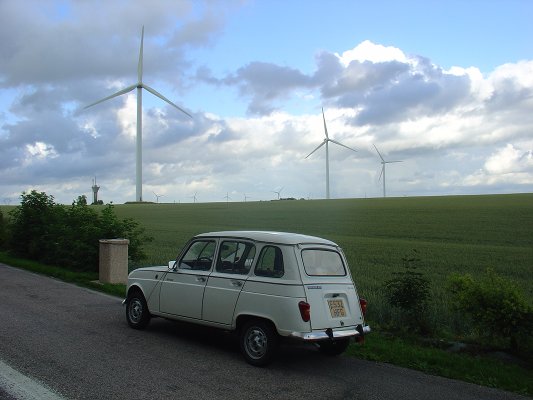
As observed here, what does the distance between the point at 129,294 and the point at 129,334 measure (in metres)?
0.89

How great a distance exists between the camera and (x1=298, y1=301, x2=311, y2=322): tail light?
20.6ft

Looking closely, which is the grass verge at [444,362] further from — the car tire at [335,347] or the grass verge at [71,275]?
the grass verge at [71,275]

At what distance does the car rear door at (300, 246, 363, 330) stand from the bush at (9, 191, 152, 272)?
10.4 m

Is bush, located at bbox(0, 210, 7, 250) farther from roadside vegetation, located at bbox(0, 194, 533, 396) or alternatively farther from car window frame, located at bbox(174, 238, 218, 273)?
car window frame, located at bbox(174, 238, 218, 273)

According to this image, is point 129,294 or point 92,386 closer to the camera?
point 92,386

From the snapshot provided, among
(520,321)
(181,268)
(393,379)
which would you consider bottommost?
(393,379)

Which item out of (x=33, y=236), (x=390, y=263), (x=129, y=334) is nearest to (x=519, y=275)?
(x=390, y=263)

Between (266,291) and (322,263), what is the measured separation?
0.90 m

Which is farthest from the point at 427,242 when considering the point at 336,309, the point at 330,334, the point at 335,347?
the point at 330,334

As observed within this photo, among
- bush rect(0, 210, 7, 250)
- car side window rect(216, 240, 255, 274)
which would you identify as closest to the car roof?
→ car side window rect(216, 240, 255, 274)

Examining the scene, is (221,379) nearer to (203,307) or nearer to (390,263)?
(203,307)

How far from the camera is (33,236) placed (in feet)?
62.2

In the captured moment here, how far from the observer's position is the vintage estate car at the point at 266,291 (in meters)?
6.45

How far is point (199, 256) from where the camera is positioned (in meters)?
7.88
